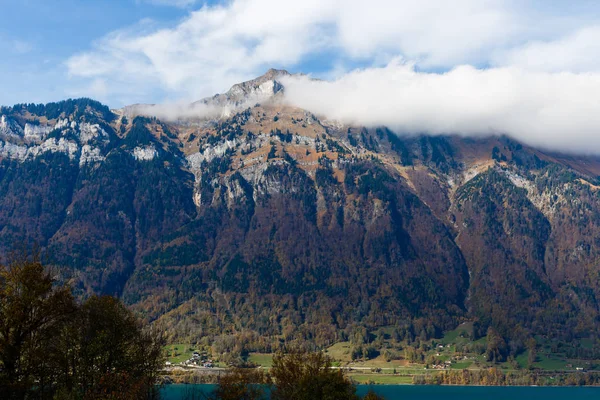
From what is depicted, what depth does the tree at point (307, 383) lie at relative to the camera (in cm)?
7156

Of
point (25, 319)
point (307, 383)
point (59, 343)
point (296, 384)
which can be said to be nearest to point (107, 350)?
point (59, 343)

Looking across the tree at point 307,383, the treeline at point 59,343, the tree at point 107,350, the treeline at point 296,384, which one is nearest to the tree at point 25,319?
the treeline at point 59,343

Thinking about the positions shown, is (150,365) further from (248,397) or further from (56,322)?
(56,322)

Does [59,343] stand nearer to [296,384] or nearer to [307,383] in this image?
[307,383]

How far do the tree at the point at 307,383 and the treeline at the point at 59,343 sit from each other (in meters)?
19.0

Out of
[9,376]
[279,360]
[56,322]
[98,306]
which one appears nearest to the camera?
[9,376]

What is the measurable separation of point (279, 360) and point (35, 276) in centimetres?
5005

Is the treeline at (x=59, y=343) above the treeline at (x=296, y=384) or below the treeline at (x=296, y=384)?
above

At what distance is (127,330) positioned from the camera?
65812 mm

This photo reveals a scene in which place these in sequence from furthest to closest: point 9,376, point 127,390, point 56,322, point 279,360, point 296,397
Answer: point 279,360, point 296,397, point 127,390, point 56,322, point 9,376

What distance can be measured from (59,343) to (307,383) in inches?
1208

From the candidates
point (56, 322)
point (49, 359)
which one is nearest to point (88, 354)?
point (49, 359)

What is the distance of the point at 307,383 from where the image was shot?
7269cm

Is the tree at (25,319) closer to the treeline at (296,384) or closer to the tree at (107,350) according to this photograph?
the tree at (107,350)
